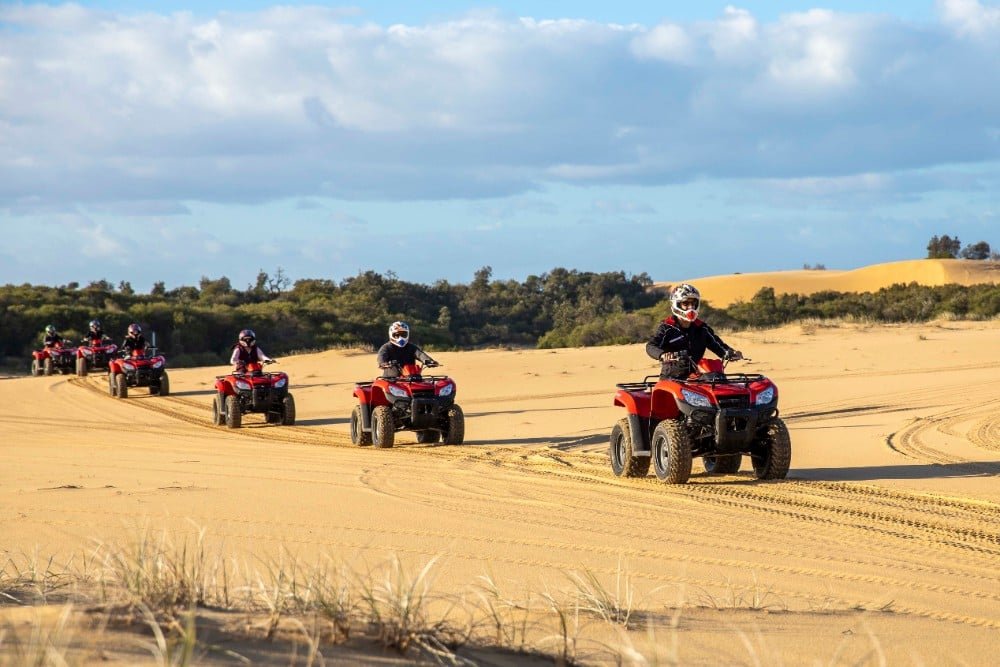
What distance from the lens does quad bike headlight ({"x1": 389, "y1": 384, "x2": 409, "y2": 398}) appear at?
51.0 ft

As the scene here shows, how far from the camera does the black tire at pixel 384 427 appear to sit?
50.6ft

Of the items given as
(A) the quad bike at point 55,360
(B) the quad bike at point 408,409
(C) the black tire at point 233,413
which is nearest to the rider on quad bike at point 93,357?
(A) the quad bike at point 55,360

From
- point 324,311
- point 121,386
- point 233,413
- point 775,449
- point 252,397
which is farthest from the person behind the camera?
point 324,311

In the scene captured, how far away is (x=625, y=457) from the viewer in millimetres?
11742

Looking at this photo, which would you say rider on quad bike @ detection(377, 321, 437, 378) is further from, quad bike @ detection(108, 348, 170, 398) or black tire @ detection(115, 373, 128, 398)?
black tire @ detection(115, 373, 128, 398)

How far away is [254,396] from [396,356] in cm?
432

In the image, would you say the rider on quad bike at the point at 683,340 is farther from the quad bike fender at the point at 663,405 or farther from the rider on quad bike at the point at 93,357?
the rider on quad bike at the point at 93,357

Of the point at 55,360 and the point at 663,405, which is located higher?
the point at 663,405

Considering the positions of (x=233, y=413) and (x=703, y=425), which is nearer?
(x=703, y=425)

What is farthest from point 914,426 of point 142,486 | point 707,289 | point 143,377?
point 707,289

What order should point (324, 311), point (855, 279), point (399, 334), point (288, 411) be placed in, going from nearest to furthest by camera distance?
point (399, 334) → point (288, 411) → point (324, 311) → point (855, 279)

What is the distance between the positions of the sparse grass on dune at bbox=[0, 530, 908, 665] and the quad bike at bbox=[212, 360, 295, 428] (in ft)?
47.0

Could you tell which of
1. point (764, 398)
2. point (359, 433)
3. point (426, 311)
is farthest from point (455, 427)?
point (426, 311)

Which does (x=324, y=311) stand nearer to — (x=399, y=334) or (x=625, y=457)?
(x=399, y=334)
